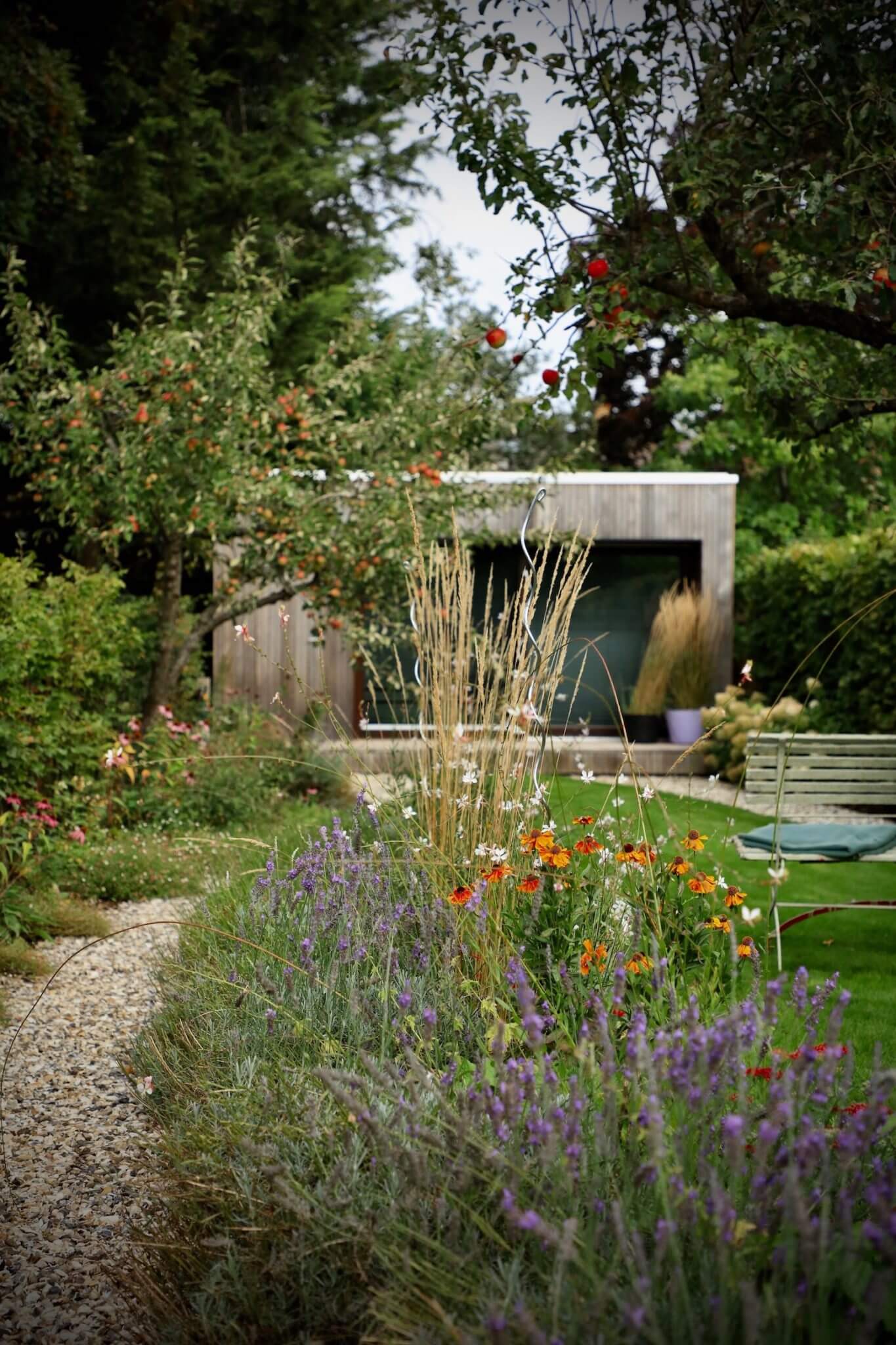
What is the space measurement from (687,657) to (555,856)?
7.73 m

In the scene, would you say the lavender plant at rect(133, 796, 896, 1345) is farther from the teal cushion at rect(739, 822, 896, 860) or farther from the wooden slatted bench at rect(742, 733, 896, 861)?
the wooden slatted bench at rect(742, 733, 896, 861)

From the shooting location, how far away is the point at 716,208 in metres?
3.87

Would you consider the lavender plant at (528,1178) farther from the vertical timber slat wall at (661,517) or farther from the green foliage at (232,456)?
the vertical timber slat wall at (661,517)

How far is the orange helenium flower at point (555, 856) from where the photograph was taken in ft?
8.04

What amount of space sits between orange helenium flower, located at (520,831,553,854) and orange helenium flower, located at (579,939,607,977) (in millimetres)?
214

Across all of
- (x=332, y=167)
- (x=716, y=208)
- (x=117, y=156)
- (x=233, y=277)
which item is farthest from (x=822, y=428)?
(x=332, y=167)

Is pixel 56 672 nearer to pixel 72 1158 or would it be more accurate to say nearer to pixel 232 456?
pixel 232 456

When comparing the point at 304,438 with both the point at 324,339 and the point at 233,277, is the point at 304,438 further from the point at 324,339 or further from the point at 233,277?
the point at 324,339

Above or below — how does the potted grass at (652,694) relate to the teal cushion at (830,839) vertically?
above

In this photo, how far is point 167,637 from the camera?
6.77 metres

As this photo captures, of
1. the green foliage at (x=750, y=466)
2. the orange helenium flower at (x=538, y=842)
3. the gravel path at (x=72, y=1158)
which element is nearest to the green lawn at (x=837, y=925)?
the orange helenium flower at (x=538, y=842)

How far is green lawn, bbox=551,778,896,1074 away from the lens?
3.25m

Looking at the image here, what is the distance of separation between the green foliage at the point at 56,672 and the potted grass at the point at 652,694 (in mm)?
5099

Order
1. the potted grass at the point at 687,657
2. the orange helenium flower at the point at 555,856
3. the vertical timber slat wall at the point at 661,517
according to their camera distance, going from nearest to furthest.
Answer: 1. the orange helenium flower at the point at 555,856
2. the potted grass at the point at 687,657
3. the vertical timber slat wall at the point at 661,517
